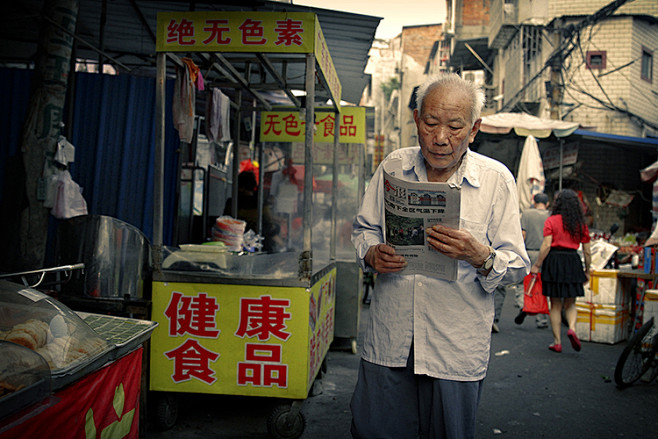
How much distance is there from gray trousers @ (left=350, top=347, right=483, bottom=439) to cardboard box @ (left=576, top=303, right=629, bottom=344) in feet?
19.0

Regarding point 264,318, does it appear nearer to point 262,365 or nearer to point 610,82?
point 262,365

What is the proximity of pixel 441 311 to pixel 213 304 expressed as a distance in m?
1.95

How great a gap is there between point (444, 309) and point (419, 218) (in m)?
0.39

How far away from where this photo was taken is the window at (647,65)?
1623 cm

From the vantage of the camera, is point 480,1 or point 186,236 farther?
point 480,1

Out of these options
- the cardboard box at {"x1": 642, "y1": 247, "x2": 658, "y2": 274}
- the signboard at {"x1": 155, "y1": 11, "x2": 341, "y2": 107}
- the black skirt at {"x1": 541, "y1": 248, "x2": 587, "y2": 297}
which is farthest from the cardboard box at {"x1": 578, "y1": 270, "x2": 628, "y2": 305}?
the signboard at {"x1": 155, "y1": 11, "x2": 341, "y2": 107}

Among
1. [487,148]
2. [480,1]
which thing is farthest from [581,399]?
[480,1]

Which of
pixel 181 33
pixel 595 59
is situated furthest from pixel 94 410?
pixel 595 59

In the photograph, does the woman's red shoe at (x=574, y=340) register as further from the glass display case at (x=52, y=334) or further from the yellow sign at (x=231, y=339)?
the glass display case at (x=52, y=334)

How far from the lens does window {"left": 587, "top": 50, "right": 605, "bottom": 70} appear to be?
15.7m

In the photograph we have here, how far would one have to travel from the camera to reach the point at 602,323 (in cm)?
702

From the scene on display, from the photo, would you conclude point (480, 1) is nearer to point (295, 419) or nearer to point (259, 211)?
point (259, 211)

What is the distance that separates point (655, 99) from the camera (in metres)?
16.6

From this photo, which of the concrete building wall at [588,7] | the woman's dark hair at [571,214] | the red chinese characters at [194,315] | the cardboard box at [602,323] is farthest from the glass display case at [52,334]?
the concrete building wall at [588,7]
